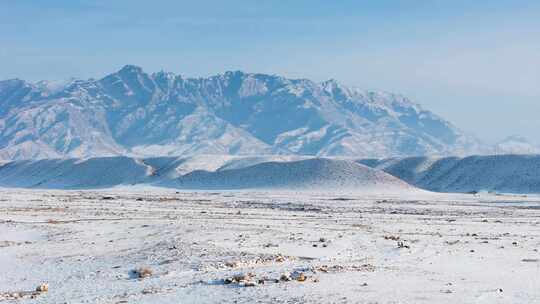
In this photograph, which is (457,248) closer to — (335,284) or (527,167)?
(335,284)

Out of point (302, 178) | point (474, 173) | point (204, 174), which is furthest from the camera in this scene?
point (474, 173)

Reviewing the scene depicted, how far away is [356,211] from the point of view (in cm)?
6675

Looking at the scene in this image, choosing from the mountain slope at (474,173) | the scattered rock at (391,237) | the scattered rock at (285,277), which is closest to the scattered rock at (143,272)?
the scattered rock at (285,277)

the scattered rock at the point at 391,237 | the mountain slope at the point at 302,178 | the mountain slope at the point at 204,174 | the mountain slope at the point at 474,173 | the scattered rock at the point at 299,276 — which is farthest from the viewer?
the mountain slope at the point at 474,173

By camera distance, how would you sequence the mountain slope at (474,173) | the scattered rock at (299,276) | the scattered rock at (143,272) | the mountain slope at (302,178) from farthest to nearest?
the mountain slope at (474,173)
the mountain slope at (302,178)
the scattered rock at (143,272)
the scattered rock at (299,276)

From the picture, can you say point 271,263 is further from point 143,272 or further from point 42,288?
point 42,288

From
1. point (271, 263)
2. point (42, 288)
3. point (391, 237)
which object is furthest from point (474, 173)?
point (42, 288)

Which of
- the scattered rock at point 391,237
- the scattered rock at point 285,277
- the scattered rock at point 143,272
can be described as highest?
the scattered rock at point 391,237

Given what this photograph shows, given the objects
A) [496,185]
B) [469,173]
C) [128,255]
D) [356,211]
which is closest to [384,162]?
[469,173]

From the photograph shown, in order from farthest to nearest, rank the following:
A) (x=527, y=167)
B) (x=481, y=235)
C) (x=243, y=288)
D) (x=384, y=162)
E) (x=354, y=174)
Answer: (x=384, y=162) → (x=527, y=167) → (x=354, y=174) → (x=481, y=235) → (x=243, y=288)

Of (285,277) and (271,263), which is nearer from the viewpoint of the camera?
(285,277)

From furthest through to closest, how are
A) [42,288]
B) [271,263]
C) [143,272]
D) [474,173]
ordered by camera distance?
[474,173] → [271,263] → [143,272] → [42,288]

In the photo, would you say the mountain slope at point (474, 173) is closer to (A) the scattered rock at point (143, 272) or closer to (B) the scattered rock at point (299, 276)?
(A) the scattered rock at point (143, 272)

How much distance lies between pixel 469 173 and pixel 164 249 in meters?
120
